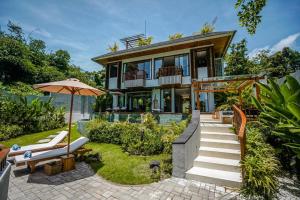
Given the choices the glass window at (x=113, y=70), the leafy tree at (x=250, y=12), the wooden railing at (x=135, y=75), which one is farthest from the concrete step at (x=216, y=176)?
the glass window at (x=113, y=70)

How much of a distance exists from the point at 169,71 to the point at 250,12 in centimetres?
1041

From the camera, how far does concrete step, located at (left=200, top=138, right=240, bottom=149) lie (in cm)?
545

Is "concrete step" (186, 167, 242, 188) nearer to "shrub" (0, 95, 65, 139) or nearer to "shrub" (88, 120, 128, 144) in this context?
"shrub" (88, 120, 128, 144)

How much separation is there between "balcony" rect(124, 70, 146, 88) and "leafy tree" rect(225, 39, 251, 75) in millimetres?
17246

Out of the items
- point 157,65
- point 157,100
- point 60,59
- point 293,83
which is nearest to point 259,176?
point 293,83

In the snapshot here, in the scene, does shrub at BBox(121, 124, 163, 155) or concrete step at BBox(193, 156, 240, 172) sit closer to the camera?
concrete step at BBox(193, 156, 240, 172)

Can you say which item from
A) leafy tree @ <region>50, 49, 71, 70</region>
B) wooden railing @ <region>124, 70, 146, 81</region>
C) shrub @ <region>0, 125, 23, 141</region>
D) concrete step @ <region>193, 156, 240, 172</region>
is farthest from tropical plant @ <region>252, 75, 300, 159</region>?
leafy tree @ <region>50, 49, 71, 70</region>

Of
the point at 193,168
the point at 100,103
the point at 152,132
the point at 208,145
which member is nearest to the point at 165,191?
the point at 193,168

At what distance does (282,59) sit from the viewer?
32.6m

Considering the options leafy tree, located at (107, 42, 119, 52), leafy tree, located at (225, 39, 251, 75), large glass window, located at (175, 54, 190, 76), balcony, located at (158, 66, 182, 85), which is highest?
leafy tree, located at (107, 42, 119, 52)

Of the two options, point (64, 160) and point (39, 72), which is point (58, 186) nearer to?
point (64, 160)

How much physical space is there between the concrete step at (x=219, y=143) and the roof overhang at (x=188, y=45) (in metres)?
9.90

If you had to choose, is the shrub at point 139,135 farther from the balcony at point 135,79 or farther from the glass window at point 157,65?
the glass window at point 157,65

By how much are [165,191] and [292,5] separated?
23.7 feet
